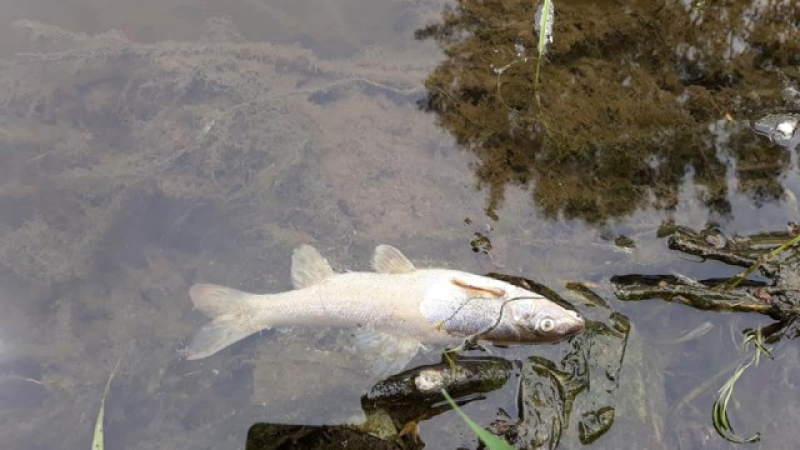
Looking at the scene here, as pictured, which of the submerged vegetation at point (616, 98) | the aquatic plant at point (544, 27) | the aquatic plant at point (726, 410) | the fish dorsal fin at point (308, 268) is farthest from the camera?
the aquatic plant at point (544, 27)

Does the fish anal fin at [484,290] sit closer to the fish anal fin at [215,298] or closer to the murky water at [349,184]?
the murky water at [349,184]

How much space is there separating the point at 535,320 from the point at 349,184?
1835mm

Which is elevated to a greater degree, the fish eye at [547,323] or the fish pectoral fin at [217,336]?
the fish eye at [547,323]

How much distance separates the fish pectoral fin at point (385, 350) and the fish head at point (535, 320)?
0.50 metres

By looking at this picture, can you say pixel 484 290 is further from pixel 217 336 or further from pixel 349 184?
pixel 217 336

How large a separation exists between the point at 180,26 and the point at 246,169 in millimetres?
1723

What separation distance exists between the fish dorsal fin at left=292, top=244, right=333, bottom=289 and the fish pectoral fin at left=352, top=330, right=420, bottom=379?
0.45 m

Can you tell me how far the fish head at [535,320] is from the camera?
3793 mm

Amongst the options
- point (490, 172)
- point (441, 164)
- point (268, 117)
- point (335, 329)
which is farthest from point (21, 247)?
point (490, 172)

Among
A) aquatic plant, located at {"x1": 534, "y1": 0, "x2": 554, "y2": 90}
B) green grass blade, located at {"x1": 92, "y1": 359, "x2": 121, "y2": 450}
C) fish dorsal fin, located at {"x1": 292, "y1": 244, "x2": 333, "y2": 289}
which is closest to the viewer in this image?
green grass blade, located at {"x1": 92, "y1": 359, "x2": 121, "y2": 450}

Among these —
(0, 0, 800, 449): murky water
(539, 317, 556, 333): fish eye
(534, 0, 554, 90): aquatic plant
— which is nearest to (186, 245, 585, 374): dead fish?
(539, 317, 556, 333): fish eye

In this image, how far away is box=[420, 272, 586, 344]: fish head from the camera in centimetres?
380

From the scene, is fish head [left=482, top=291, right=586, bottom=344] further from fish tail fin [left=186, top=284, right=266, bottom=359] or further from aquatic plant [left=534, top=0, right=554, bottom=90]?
aquatic plant [left=534, top=0, right=554, bottom=90]

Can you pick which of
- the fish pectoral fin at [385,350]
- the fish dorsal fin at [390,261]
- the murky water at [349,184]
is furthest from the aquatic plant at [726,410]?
the fish dorsal fin at [390,261]
